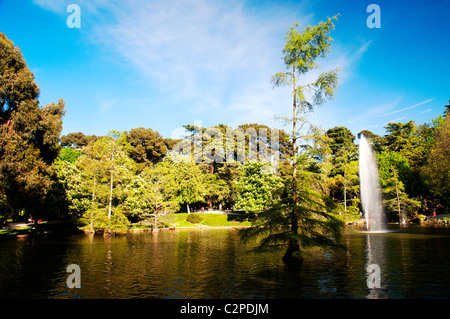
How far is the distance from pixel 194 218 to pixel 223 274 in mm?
38222

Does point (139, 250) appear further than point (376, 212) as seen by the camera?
No

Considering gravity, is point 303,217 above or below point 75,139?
below

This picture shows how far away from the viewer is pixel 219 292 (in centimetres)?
1202

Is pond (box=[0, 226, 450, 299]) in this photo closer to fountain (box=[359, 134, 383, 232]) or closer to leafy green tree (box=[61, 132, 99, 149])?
fountain (box=[359, 134, 383, 232])

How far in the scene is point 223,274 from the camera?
15297mm

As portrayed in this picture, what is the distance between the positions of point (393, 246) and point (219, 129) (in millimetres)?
46462

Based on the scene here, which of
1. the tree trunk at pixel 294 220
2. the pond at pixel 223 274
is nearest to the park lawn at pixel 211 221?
the pond at pixel 223 274

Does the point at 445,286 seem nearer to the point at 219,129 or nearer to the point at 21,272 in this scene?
the point at 21,272

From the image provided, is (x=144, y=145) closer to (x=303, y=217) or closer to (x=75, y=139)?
(x=75, y=139)

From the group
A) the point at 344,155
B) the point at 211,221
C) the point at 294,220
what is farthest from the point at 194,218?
the point at 294,220

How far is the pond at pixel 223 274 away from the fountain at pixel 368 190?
21.8 metres

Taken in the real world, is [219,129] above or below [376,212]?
above

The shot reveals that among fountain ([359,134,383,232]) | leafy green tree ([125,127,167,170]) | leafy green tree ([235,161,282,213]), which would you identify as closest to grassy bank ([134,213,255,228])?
leafy green tree ([235,161,282,213])
